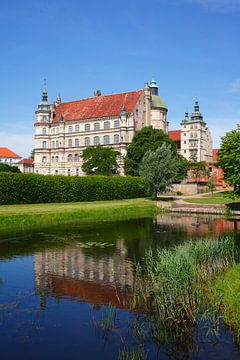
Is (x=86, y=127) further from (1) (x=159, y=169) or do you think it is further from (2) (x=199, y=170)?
(1) (x=159, y=169)

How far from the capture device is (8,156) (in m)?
156

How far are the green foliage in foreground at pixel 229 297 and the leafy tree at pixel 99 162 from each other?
196 feet

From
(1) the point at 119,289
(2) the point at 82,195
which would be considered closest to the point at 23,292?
(1) the point at 119,289

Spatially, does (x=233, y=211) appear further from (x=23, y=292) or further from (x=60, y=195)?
(x=23, y=292)

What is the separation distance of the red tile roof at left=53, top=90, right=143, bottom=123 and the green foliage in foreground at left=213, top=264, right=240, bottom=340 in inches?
2859

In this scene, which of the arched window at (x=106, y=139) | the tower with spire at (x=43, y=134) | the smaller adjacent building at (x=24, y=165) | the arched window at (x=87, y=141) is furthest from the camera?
the smaller adjacent building at (x=24, y=165)

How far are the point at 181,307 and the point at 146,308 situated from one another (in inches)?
53.2

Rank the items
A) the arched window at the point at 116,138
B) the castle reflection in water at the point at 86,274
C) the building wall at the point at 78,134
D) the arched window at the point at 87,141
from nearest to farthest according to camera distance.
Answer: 1. the castle reflection in water at the point at 86,274
2. the building wall at the point at 78,134
3. the arched window at the point at 116,138
4. the arched window at the point at 87,141

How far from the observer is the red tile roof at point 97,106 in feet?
282

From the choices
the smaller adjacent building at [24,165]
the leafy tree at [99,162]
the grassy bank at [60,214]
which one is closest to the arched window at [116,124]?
the leafy tree at [99,162]

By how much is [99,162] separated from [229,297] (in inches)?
2497

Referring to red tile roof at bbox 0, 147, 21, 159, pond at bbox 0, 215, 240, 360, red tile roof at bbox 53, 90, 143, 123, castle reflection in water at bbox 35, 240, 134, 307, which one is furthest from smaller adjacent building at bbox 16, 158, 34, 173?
castle reflection in water at bbox 35, 240, 134, 307

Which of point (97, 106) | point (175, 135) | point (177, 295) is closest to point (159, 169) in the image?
point (97, 106)

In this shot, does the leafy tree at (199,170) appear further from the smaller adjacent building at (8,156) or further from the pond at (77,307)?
the smaller adjacent building at (8,156)
